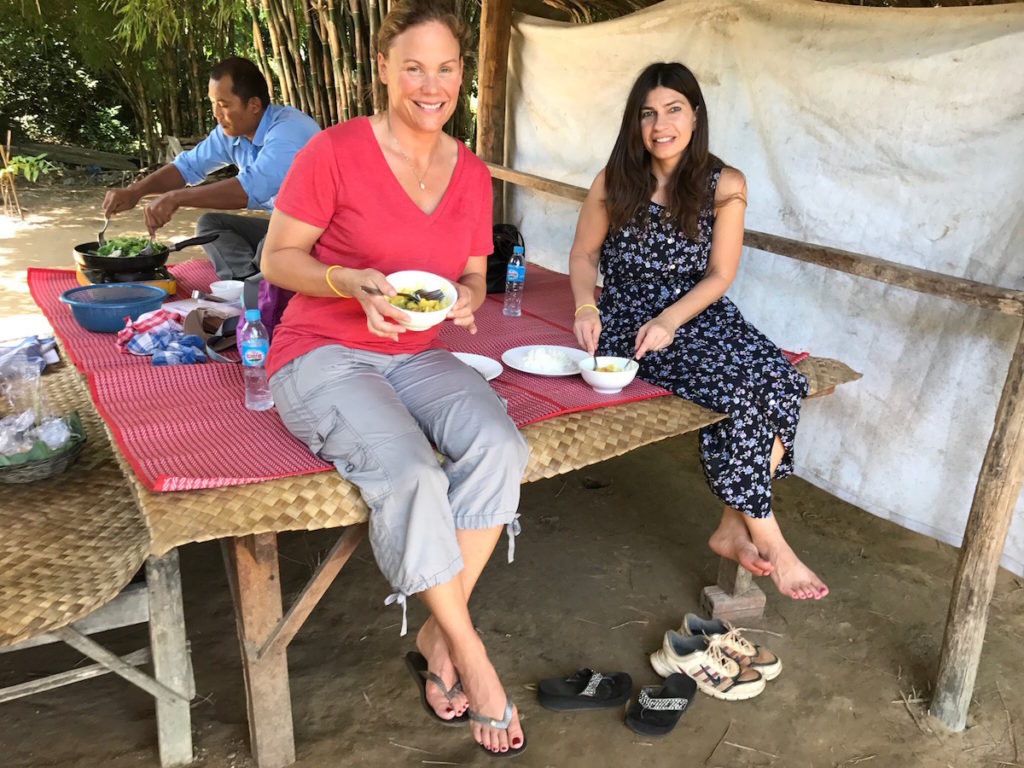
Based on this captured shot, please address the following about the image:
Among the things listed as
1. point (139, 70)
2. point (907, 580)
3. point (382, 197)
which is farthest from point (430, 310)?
point (139, 70)

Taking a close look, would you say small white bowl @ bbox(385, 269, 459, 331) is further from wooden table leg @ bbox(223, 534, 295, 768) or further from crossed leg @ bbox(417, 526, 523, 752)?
wooden table leg @ bbox(223, 534, 295, 768)

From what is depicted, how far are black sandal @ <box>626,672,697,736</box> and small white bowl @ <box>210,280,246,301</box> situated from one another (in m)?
2.25

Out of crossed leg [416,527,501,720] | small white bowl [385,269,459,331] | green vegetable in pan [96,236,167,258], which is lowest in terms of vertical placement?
crossed leg [416,527,501,720]

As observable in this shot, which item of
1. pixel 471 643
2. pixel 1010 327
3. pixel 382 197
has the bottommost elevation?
pixel 471 643

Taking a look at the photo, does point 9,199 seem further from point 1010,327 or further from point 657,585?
point 1010,327

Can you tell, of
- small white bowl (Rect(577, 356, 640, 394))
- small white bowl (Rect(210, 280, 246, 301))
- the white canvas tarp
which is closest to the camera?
small white bowl (Rect(577, 356, 640, 394))

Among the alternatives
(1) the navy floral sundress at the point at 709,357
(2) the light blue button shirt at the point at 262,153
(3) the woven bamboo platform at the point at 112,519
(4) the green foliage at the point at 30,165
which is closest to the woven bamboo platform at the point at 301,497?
(3) the woven bamboo platform at the point at 112,519

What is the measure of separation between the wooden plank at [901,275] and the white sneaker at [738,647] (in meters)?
1.15

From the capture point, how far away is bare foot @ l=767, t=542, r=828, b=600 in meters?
2.28

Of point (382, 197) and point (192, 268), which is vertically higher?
point (382, 197)

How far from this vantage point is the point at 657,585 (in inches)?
110

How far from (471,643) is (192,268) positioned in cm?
276

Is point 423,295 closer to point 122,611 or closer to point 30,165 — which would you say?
point 122,611

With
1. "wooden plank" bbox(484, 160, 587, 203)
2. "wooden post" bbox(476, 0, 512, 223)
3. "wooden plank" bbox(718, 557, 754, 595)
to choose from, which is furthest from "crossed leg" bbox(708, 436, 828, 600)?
"wooden post" bbox(476, 0, 512, 223)
